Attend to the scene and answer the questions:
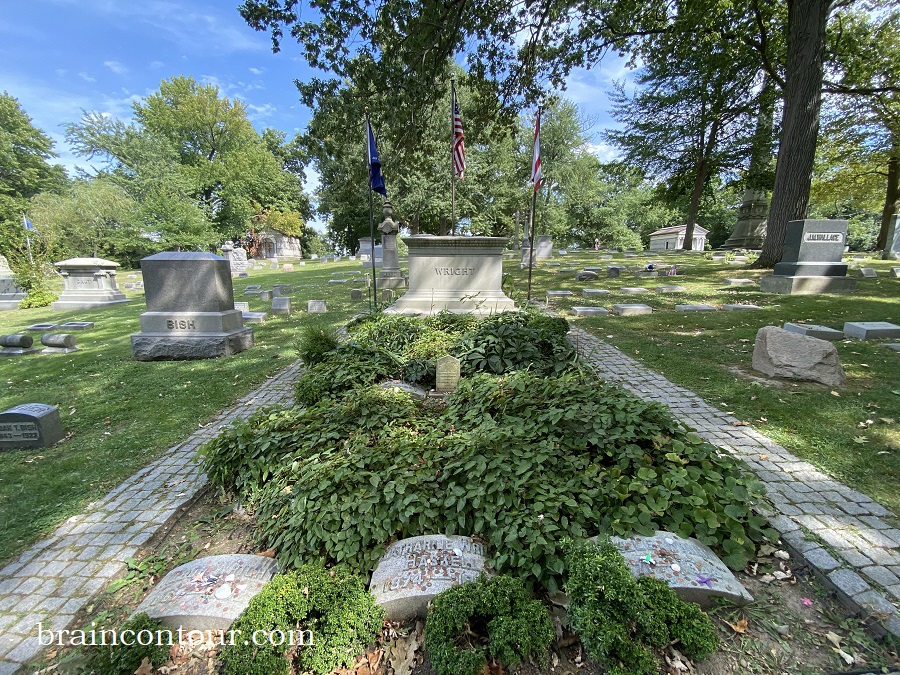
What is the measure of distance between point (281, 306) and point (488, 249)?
6086 millimetres

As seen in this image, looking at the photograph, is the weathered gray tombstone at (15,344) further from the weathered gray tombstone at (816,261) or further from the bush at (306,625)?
the weathered gray tombstone at (816,261)

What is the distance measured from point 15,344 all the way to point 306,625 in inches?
378

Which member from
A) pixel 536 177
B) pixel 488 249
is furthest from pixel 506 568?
pixel 536 177

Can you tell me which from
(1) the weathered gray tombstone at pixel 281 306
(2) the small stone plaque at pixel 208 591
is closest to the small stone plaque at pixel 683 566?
(2) the small stone plaque at pixel 208 591

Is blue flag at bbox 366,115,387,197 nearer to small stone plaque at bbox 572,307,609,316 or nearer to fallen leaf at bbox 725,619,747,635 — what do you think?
small stone plaque at bbox 572,307,609,316

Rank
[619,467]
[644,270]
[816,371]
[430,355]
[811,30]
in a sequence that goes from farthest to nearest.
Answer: [644,270] → [811,30] → [430,355] → [816,371] → [619,467]

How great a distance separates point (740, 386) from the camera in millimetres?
4469

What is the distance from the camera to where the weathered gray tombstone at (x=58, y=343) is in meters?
7.46

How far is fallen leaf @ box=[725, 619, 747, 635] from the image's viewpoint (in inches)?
67.2

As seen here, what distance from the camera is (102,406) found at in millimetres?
4676

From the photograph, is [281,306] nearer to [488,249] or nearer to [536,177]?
[488,249]

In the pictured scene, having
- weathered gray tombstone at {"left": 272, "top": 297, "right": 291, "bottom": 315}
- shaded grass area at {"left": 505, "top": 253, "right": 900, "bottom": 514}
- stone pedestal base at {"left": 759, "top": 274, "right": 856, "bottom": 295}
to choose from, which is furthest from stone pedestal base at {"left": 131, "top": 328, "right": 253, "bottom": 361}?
stone pedestal base at {"left": 759, "top": 274, "right": 856, "bottom": 295}

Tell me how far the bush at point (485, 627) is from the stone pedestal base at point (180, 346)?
652cm

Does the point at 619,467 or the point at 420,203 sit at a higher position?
the point at 420,203
